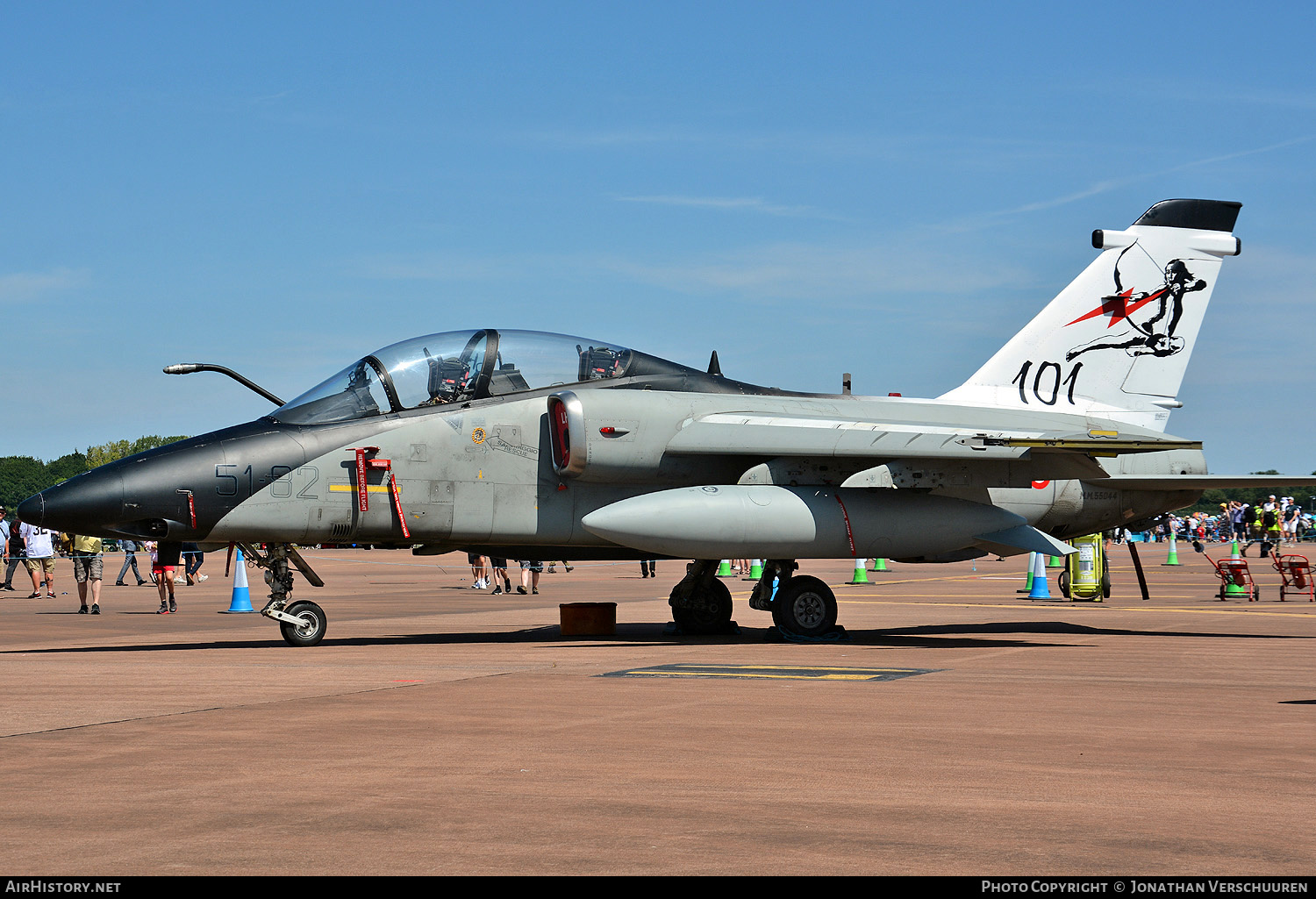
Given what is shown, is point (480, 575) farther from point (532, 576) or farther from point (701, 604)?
point (701, 604)

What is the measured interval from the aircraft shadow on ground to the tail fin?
10.2ft

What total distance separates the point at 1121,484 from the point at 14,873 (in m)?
14.7

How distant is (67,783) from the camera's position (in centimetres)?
610

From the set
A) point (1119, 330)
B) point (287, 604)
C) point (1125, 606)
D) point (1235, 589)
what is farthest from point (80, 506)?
point (1235, 589)

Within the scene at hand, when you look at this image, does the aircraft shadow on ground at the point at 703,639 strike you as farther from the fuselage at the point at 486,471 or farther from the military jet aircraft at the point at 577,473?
the fuselage at the point at 486,471

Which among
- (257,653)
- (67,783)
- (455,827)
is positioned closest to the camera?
(455,827)

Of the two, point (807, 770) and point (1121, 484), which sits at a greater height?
point (1121, 484)

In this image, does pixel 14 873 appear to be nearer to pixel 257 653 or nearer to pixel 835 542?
pixel 257 653

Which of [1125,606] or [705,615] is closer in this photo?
[705,615]

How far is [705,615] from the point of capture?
16.2 meters

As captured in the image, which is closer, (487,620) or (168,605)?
(487,620)

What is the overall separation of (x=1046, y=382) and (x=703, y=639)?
6.06 meters

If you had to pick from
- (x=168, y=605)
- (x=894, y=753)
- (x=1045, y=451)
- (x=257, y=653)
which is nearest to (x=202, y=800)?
(x=894, y=753)

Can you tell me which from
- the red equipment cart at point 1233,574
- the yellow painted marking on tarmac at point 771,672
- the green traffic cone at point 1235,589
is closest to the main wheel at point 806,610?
the yellow painted marking on tarmac at point 771,672
